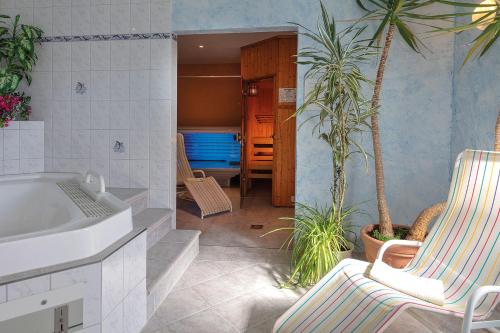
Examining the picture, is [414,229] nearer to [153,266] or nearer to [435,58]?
[435,58]

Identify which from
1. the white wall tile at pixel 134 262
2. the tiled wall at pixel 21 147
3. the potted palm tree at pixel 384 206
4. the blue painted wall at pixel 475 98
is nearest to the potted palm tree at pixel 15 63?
the tiled wall at pixel 21 147

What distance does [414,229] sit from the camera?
2746 mm

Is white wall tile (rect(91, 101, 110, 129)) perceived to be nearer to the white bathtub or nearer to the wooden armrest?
the white bathtub

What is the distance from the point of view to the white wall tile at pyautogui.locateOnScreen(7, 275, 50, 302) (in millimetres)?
1382

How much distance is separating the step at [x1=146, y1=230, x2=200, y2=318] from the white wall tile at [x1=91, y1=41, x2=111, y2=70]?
1.85 metres

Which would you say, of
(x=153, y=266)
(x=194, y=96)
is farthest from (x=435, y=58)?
(x=194, y=96)

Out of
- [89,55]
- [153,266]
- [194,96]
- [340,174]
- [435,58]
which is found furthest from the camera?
[194,96]

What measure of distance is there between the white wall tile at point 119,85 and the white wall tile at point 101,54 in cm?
13

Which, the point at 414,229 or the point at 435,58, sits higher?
the point at 435,58

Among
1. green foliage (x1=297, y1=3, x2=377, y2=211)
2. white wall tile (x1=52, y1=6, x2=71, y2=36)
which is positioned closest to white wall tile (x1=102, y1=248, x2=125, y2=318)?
green foliage (x1=297, y1=3, x2=377, y2=211)

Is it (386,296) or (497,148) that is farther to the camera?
(497,148)

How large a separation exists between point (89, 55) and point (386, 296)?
3637mm

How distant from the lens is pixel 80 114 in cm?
409

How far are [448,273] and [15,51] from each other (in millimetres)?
4171
